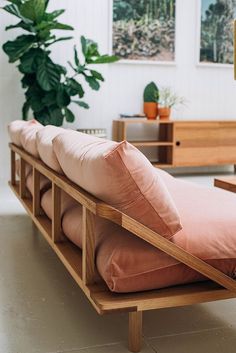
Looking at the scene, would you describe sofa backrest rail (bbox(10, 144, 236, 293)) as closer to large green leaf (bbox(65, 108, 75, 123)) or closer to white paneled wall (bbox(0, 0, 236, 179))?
large green leaf (bbox(65, 108, 75, 123))

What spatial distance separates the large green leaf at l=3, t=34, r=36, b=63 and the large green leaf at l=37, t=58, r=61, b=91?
23 centimetres

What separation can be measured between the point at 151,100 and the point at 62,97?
4.41 feet

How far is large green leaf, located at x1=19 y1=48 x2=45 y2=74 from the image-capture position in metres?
5.22

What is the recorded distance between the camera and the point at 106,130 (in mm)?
6164

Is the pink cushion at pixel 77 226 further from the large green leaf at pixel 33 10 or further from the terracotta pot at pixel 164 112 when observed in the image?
the terracotta pot at pixel 164 112

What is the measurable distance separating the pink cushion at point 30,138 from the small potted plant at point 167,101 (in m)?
2.97

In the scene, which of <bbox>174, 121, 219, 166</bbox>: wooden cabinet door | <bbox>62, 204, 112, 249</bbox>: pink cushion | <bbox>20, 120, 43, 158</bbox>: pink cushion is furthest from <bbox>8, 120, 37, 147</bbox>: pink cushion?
<bbox>174, 121, 219, 166</bbox>: wooden cabinet door

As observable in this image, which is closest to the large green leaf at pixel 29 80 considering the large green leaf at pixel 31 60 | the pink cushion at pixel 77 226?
the large green leaf at pixel 31 60

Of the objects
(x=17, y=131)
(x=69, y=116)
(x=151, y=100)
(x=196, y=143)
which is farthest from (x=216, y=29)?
(x=17, y=131)

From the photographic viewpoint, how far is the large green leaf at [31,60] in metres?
5.22

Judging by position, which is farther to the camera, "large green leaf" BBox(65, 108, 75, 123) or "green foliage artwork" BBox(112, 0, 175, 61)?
"green foliage artwork" BBox(112, 0, 175, 61)

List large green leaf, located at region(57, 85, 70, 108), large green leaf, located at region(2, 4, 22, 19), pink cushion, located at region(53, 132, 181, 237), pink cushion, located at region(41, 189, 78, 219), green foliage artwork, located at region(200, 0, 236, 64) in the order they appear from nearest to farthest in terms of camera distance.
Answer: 1. pink cushion, located at region(53, 132, 181, 237)
2. pink cushion, located at region(41, 189, 78, 219)
3. large green leaf, located at region(2, 4, 22, 19)
4. large green leaf, located at region(57, 85, 70, 108)
5. green foliage artwork, located at region(200, 0, 236, 64)

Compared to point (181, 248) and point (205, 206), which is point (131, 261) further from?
point (205, 206)

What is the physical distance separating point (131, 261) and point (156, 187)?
0.27 metres
